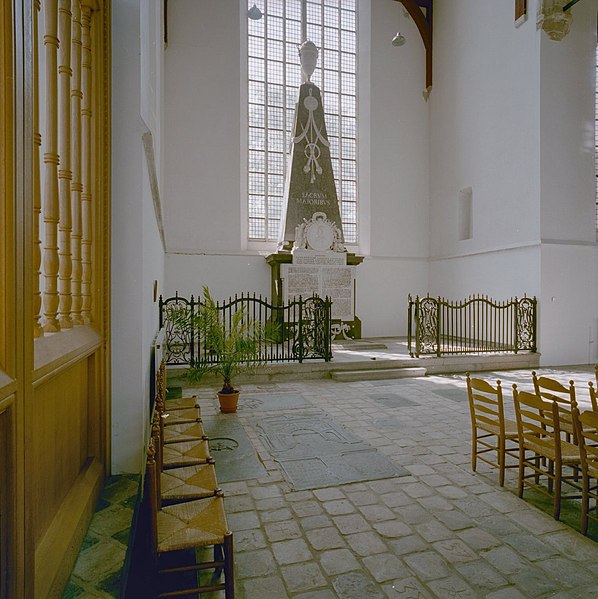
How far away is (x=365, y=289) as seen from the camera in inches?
565

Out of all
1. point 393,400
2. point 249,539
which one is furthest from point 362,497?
point 393,400

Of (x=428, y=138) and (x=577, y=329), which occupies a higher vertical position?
(x=428, y=138)

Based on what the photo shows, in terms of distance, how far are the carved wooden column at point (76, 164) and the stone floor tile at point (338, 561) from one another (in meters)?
1.96

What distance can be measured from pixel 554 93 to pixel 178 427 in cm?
1151

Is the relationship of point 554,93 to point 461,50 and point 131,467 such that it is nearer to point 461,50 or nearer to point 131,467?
point 461,50

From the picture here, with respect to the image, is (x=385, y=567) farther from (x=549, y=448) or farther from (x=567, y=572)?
(x=549, y=448)

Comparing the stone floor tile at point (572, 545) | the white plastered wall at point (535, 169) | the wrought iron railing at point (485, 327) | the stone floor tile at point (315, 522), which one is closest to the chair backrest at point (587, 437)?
the stone floor tile at point (572, 545)

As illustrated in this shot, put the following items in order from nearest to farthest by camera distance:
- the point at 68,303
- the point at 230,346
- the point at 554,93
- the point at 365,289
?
the point at 68,303
the point at 230,346
the point at 554,93
the point at 365,289

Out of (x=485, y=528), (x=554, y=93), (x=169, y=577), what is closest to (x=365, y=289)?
(x=554, y=93)

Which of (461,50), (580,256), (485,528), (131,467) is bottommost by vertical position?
(485,528)

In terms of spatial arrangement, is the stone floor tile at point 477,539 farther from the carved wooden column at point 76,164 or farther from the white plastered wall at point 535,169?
the white plastered wall at point 535,169

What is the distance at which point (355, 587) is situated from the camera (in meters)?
2.38

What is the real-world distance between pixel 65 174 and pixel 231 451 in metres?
3.26

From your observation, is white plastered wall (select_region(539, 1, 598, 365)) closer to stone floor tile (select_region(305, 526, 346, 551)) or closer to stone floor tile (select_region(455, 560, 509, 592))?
stone floor tile (select_region(455, 560, 509, 592))
